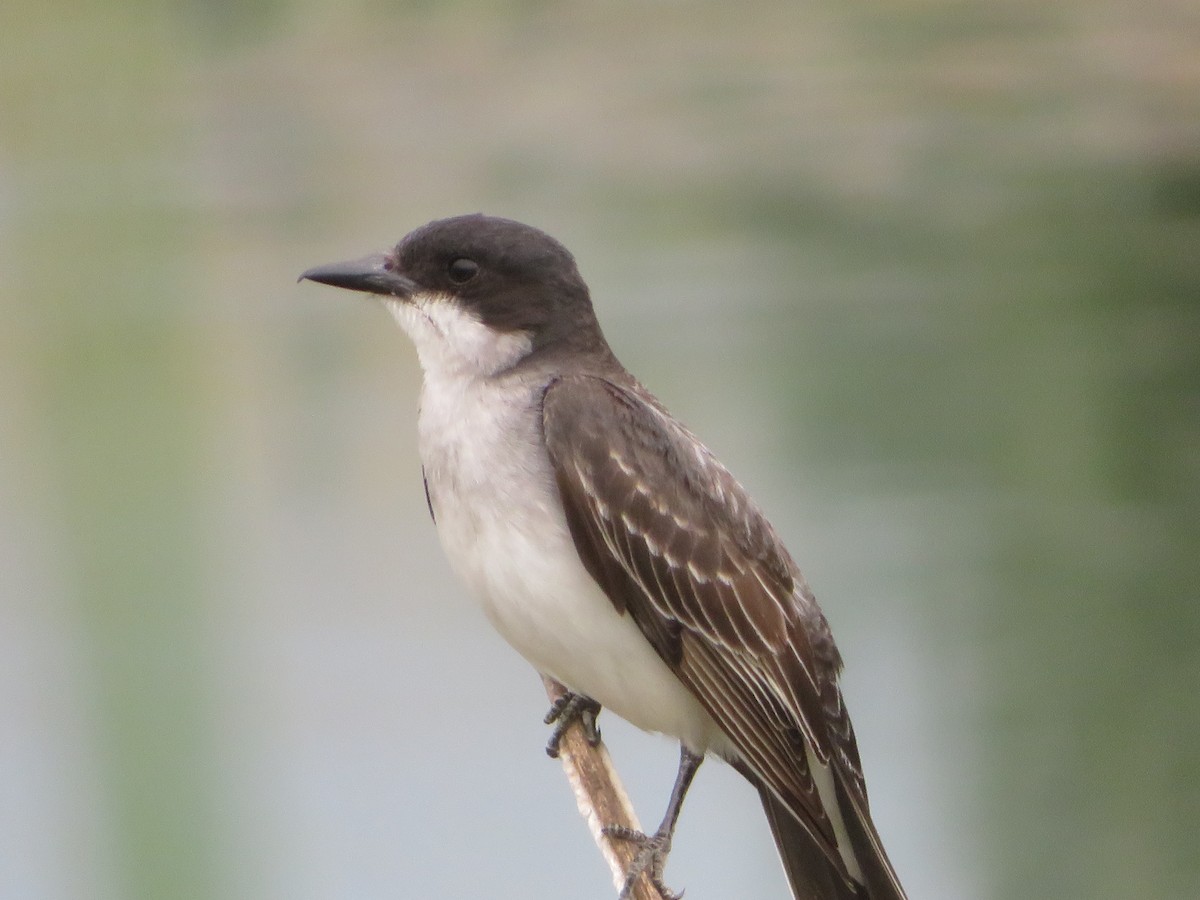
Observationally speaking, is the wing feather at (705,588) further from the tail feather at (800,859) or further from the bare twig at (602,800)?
the bare twig at (602,800)

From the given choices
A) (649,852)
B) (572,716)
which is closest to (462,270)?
(572,716)

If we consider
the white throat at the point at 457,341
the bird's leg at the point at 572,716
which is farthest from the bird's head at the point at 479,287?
the bird's leg at the point at 572,716

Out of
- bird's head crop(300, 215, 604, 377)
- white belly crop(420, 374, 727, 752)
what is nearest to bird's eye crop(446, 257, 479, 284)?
bird's head crop(300, 215, 604, 377)

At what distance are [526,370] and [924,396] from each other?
12.6 feet

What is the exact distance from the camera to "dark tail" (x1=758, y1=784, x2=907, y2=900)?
172 cm

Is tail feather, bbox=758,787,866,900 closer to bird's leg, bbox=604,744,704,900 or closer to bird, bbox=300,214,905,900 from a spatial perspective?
bird, bbox=300,214,905,900

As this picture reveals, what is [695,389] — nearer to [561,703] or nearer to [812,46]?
[812,46]

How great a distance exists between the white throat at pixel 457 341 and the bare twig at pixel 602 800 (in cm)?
50

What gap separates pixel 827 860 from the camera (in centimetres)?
179

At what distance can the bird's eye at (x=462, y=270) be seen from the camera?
5.76 feet

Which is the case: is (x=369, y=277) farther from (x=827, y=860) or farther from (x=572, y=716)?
(x=827, y=860)

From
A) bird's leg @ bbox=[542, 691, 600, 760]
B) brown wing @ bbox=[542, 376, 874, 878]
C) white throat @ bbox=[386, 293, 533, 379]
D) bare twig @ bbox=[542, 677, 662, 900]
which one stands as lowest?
bare twig @ bbox=[542, 677, 662, 900]

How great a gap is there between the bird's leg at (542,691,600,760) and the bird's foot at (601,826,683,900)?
0.19m

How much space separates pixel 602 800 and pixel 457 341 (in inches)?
22.4
